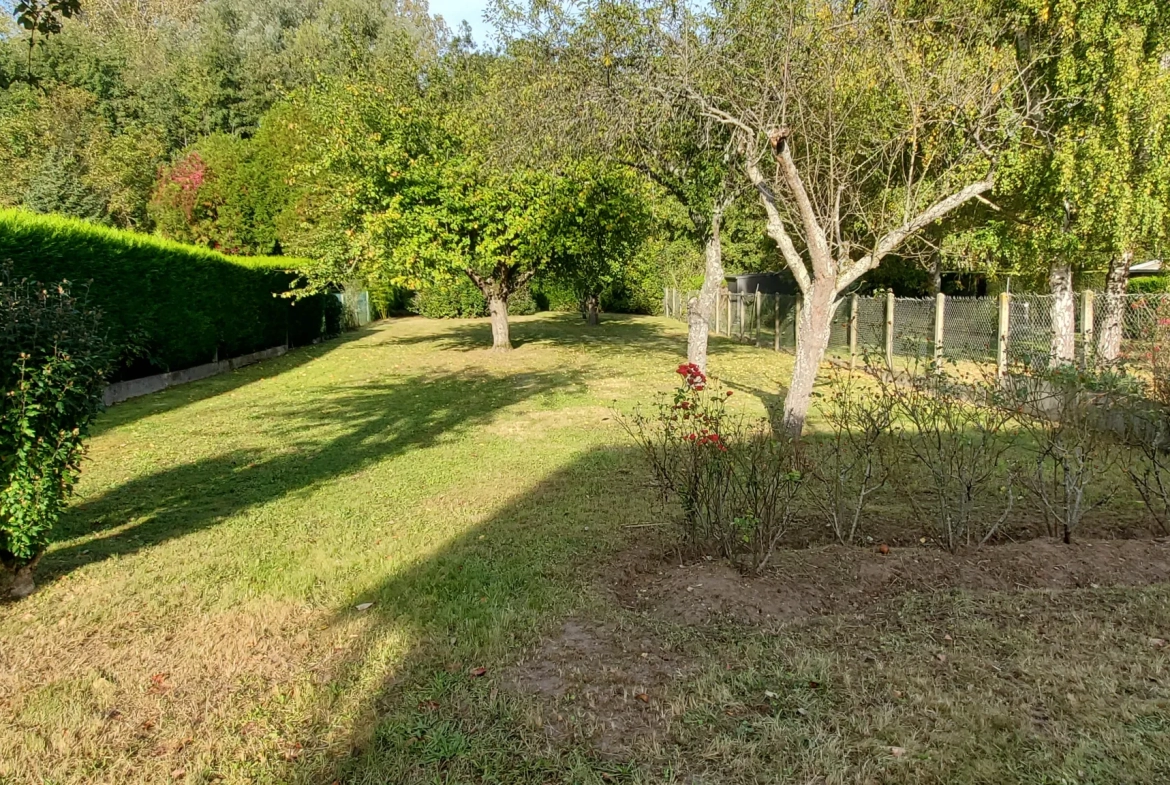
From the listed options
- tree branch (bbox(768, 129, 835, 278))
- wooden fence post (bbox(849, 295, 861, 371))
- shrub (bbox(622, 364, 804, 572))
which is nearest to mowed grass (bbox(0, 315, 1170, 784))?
shrub (bbox(622, 364, 804, 572))

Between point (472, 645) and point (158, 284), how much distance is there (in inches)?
456

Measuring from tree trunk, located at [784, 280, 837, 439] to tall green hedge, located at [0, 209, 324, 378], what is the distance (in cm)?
697

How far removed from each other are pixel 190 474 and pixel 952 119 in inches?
357

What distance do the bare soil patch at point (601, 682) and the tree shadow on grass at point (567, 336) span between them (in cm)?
1427

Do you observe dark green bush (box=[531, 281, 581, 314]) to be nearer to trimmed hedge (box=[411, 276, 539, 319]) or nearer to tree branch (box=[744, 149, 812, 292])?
trimmed hedge (box=[411, 276, 539, 319])

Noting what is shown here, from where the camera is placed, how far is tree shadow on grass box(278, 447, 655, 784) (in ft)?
7.86

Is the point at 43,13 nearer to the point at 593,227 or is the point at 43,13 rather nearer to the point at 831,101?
the point at 831,101

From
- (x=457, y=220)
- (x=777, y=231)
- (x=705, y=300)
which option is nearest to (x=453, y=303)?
(x=457, y=220)

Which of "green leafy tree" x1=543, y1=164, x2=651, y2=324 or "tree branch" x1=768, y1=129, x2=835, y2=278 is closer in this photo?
"tree branch" x1=768, y1=129, x2=835, y2=278

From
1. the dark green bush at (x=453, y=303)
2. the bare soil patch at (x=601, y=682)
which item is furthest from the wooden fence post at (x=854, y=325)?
the dark green bush at (x=453, y=303)

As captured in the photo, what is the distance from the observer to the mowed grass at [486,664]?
7.80 feet

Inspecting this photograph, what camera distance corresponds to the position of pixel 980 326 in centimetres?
1155

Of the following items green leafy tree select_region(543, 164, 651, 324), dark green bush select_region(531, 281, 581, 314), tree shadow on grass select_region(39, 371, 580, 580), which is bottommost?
tree shadow on grass select_region(39, 371, 580, 580)

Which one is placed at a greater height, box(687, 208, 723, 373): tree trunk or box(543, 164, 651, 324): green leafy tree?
box(543, 164, 651, 324): green leafy tree
